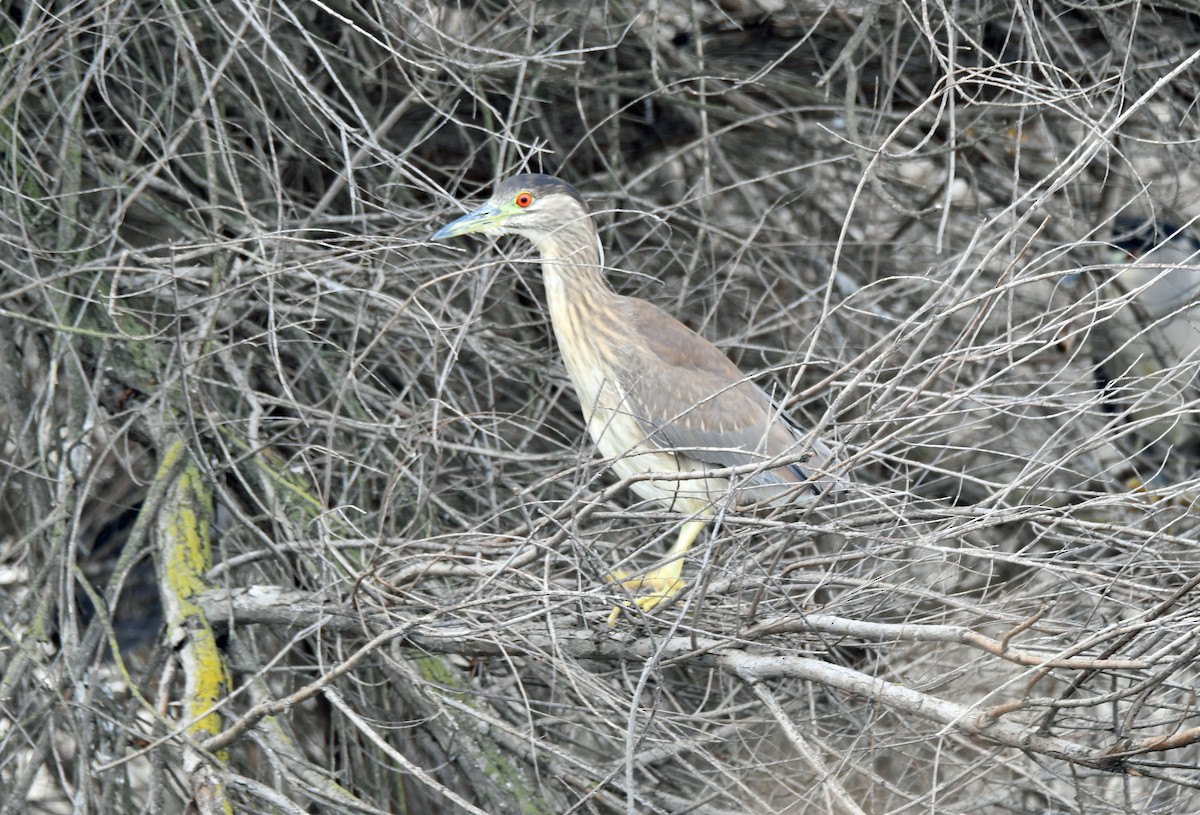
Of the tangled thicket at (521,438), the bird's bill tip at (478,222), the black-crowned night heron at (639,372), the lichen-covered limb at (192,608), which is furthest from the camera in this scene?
the black-crowned night heron at (639,372)

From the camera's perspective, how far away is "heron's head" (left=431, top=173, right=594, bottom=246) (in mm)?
3697

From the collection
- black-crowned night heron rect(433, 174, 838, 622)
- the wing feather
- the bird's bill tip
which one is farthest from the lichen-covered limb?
the wing feather

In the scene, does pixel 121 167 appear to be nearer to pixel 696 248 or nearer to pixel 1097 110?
pixel 696 248

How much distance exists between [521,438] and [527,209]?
782 millimetres

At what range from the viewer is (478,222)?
145 inches

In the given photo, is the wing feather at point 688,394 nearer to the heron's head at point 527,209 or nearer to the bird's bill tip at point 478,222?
the heron's head at point 527,209

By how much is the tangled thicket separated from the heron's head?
10cm

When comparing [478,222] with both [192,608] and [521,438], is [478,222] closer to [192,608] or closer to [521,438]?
[521,438]

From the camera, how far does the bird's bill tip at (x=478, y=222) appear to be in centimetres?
360

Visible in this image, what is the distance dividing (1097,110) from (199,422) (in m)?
2.74

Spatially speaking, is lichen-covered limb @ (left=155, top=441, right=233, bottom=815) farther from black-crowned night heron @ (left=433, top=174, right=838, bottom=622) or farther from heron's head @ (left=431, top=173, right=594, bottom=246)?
black-crowned night heron @ (left=433, top=174, right=838, bottom=622)

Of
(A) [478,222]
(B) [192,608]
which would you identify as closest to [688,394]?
(A) [478,222]

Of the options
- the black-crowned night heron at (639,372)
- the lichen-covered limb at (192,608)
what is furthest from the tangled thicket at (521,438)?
the black-crowned night heron at (639,372)

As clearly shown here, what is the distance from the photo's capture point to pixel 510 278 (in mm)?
4281
